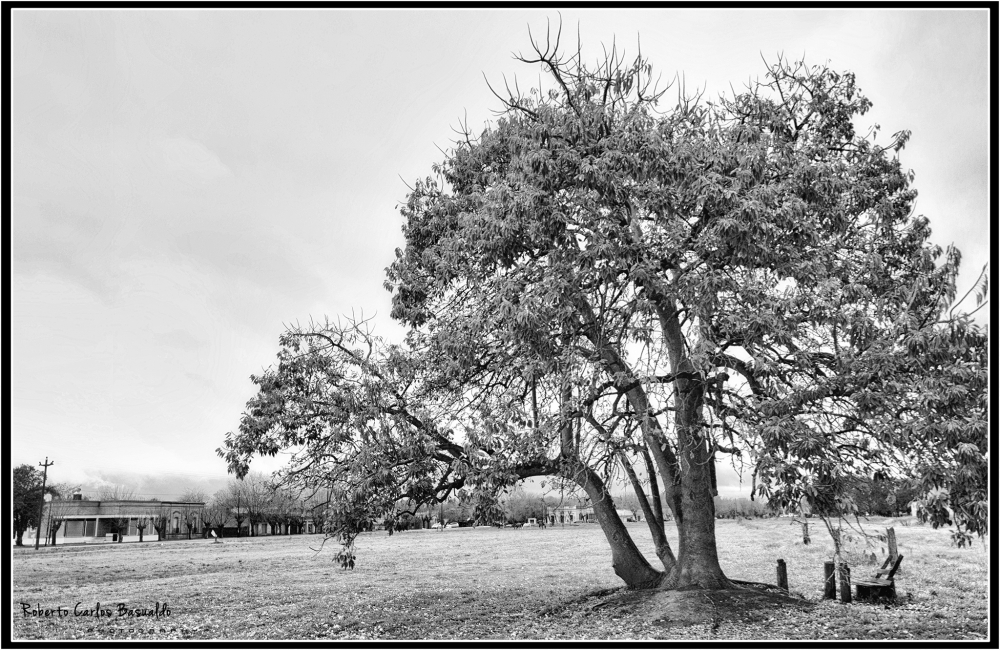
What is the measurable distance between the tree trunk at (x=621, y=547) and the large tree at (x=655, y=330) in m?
0.05

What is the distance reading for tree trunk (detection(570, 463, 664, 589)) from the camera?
448 inches

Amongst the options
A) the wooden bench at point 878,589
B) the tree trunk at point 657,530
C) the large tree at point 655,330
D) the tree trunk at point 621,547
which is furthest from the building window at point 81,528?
the wooden bench at point 878,589

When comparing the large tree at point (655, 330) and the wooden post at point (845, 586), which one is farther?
the wooden post at point (845, 586)

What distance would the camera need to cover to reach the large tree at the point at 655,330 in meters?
7.91

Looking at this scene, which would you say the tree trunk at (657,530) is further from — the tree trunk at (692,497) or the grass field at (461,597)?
the grass field at (461,597)

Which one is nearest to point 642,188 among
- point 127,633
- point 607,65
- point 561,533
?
point 607,65

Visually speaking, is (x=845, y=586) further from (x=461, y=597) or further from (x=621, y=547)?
→ (x=461, y=597)

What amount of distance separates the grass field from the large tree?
160cm

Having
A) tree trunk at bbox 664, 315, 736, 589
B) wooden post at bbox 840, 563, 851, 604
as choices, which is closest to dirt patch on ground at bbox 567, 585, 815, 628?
tree trunk at bbox 664, 315, 736, 589

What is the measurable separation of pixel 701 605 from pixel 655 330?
392cm

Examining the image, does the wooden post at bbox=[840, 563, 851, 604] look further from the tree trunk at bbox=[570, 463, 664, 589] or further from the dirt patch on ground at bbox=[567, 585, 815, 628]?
the tree trunk at bbox=[570, 463, 664, 589]

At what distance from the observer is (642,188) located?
902 cm

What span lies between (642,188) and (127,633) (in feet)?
31.0

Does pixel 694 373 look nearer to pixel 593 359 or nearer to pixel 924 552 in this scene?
pixel 593 359
